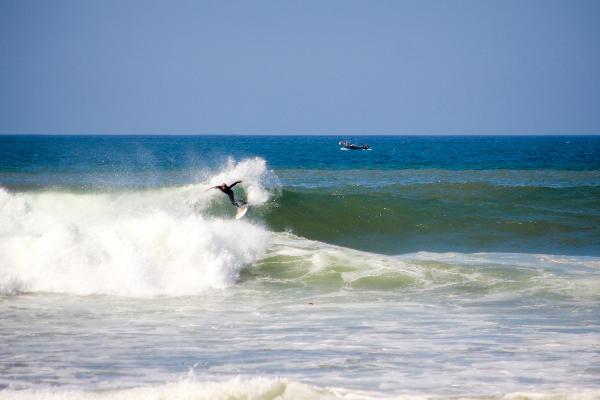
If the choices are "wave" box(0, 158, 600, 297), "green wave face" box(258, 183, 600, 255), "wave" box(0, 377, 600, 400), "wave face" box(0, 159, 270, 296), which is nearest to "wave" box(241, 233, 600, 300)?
"wave" box(0, 158, 600, 297)

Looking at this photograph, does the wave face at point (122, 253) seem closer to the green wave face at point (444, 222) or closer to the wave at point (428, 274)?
the wave at point (428, 274)

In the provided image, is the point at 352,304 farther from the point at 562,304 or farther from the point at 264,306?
the point at 562,304

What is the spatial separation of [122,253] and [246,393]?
8501mm

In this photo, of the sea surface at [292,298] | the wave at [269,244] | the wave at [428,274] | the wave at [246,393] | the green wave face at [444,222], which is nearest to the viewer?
the wave at [246,393]

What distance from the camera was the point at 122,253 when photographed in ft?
51.8

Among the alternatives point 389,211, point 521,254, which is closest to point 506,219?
point 389,211

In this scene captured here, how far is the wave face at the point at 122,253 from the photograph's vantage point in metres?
14.8

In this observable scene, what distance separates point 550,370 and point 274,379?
3.45 m

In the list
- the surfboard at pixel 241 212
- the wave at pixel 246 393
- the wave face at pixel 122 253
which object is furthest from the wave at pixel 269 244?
the wave at pixel 246 393

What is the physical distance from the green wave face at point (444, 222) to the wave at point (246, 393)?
12550 millimetres

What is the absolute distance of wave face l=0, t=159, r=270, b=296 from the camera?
14.8 meters

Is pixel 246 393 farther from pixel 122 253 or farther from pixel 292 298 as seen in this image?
pixel 122 253

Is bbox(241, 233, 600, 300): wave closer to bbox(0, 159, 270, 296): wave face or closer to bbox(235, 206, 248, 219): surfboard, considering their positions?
bbox(0, 159, 270, 296): wave face

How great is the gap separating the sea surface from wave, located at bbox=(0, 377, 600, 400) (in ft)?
0.08
